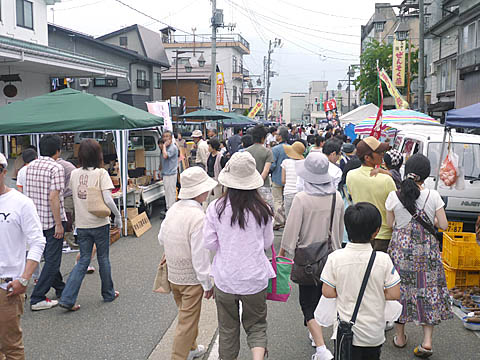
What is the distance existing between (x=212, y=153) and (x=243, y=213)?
7119 mm

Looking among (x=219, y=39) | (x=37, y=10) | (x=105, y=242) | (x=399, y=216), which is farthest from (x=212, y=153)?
(x=219, y=39)

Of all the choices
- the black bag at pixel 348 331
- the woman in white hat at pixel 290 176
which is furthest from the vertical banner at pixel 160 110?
the black bag at pixel 348 331

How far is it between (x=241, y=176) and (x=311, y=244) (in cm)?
98

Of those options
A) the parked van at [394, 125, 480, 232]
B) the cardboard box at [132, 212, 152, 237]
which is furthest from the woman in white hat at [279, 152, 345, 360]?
the cardboard box at [132, 212, 152, 237]

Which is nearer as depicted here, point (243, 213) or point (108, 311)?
point (243, 213)

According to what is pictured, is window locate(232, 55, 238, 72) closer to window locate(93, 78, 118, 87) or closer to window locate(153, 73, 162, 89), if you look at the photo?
window locate(153, 73, 162, 89)

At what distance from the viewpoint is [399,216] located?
407 cm

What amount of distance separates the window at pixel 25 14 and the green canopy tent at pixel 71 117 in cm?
1000

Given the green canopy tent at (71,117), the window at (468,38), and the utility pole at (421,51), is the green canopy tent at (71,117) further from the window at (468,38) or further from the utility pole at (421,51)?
the window at (468,38)

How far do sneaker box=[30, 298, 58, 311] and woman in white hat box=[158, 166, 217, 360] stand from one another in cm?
228

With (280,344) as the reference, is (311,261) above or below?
above

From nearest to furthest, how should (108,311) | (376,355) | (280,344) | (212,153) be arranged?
(376,355) < (280,344) < (108,311) < (212,153)

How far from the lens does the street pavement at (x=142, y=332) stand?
13.7 ft

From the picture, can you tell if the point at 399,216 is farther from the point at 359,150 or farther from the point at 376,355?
the point at 376,355
